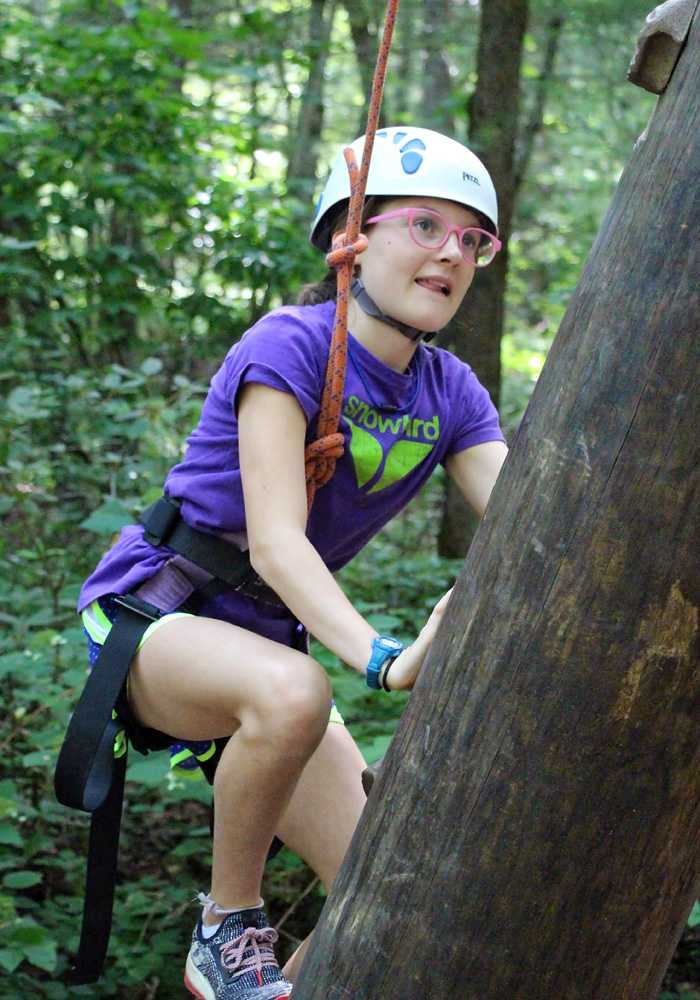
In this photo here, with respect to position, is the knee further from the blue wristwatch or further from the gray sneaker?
the gray sneaker

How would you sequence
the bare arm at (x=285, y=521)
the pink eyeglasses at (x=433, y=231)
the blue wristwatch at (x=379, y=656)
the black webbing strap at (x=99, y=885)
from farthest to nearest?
the black webbing strap at (x=99, y=885), the pink eyeglasses at (x=433, y=231), the bare arm at (x=285, y=521), the blue wristwatch at (x=379, y=656)

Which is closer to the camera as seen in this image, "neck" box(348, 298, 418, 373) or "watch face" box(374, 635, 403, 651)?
"watch face" box(374, 635, 403, 651)

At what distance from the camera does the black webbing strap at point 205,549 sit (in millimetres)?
2186

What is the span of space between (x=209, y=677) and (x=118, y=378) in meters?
2.87

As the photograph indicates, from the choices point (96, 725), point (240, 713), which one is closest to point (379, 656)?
point (240, 713)

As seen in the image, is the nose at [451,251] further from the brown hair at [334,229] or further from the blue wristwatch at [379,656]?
the blue wristwatch at [379,656]

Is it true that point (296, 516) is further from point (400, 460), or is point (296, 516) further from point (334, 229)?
point (334, 229)

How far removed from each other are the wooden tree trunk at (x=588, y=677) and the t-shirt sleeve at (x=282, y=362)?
66cm

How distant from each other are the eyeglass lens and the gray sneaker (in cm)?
147

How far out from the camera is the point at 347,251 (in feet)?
6.72

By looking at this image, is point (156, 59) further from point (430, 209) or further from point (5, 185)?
point (430, 209)

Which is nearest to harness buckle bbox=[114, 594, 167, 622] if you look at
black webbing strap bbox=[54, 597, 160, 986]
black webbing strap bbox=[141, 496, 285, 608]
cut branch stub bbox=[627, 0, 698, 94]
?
black webbing strap bbox=[54, 597, 160, 986]

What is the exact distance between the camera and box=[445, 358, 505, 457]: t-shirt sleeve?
2406 mm

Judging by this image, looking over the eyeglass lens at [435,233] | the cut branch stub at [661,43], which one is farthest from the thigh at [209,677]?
the cut branch stub at [661,43]
